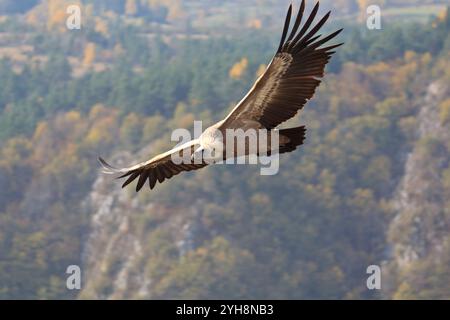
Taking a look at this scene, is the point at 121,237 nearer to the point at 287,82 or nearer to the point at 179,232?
the point at 179,232

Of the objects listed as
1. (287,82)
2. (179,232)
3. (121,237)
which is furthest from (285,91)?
(121,237)

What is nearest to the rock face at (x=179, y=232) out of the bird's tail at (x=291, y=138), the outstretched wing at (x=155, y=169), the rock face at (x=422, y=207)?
the rock face at (x=422, y=207)

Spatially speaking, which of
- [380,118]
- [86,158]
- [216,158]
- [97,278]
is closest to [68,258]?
[97,278]

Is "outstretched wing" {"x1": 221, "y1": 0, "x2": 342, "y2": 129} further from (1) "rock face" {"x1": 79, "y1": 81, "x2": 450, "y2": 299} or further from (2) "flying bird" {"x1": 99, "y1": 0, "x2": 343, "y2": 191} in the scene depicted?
(1) "rock face" {"x1": 79, "y1": 81, "x2": 450, "y2": 299}

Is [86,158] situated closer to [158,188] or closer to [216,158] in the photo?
[158,188]

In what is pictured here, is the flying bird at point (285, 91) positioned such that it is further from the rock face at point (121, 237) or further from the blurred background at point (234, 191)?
the rock face at point (121, 237)
